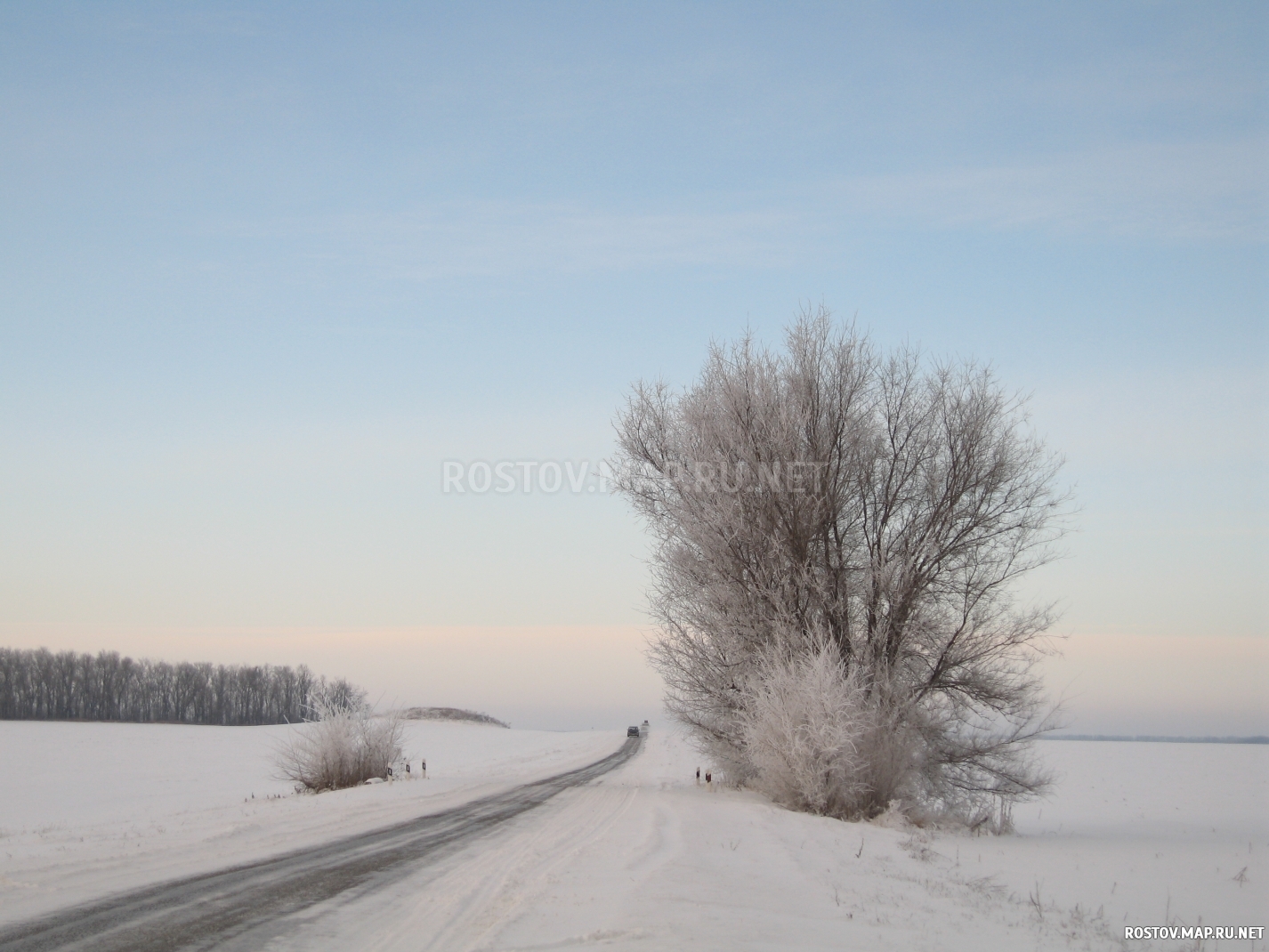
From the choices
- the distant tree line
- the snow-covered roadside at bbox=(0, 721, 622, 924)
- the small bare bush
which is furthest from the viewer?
the distant tree line

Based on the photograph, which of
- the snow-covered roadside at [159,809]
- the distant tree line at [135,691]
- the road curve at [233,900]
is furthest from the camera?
the distant tree line at [135,691]

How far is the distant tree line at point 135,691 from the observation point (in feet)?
359

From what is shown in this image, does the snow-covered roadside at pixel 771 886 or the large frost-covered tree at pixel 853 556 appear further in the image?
Answer: the large frost-covered tree at pixel 853 556

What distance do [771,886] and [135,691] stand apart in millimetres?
130171

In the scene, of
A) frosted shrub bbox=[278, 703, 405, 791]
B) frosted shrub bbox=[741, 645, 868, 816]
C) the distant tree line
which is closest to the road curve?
frosted shrub bbox=[741, 645, 868, 816]

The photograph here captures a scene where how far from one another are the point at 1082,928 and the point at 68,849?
10966 mm

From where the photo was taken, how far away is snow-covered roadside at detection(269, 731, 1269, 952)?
A: 6.50 meters

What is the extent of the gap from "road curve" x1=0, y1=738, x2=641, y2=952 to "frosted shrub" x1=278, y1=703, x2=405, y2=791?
7.94m

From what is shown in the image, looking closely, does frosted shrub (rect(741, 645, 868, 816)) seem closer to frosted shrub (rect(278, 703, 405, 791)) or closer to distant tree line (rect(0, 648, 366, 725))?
→ frosted shrub (rect(278, 703, 405, 791))

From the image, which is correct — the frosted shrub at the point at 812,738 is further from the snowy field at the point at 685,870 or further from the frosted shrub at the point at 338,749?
the frosted shrub at the point at 338,749

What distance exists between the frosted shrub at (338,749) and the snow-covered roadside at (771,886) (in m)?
4.75

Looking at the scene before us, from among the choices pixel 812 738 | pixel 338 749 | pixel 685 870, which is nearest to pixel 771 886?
pixel 685 870

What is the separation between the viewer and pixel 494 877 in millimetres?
8492

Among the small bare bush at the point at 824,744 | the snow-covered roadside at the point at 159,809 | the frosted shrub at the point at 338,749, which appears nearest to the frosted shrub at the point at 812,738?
the small bare bush at the point at 824,744
